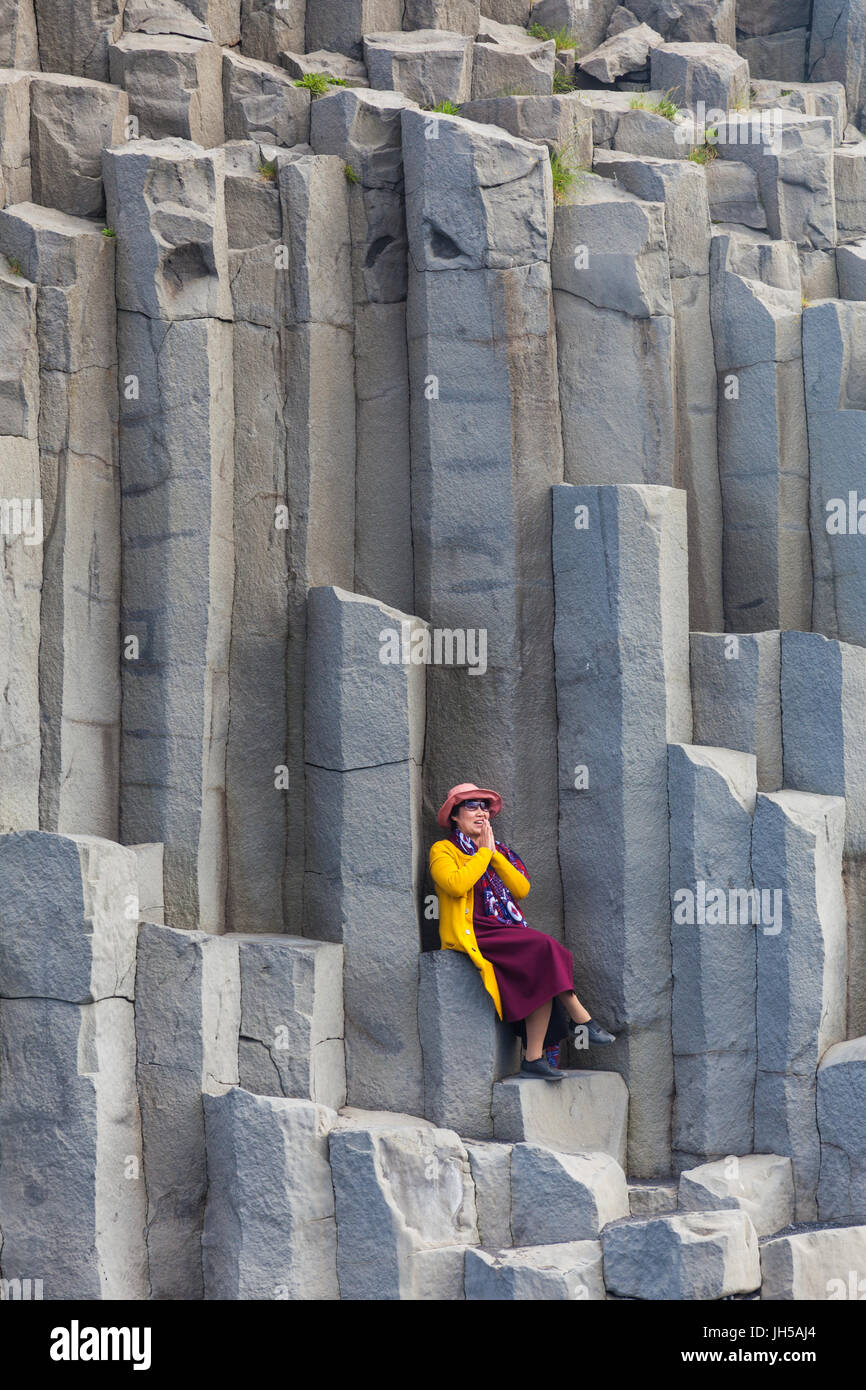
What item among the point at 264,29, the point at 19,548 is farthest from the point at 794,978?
the point at 264,29

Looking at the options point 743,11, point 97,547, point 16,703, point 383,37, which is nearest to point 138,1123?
point 16,703

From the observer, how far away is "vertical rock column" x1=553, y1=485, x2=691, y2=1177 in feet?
43.4

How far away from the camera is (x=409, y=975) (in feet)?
42.8

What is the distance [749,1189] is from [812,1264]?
1.09m

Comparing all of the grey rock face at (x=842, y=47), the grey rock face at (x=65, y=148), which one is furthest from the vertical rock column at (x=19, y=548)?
the grey rock face at (x=842, y=47)

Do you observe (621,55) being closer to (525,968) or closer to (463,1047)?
(525,968)

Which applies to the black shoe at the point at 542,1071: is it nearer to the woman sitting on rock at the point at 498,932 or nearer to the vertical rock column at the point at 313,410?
the woman sitting on rock at the point at 498,932

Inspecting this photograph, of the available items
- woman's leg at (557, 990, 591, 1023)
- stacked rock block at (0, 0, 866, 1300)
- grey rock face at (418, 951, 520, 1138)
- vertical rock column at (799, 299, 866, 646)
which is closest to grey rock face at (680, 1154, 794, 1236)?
stacked rock block at (0, 0, 866, 1300)

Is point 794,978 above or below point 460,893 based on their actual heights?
below

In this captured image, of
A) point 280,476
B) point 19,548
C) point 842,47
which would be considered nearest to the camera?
point 19,548

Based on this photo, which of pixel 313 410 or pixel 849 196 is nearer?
pixel 313 410

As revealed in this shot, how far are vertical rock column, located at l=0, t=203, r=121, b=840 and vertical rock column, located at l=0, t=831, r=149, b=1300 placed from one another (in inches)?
47.0

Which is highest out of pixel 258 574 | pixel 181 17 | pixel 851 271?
pixel 181 17

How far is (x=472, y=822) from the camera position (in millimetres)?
12930
